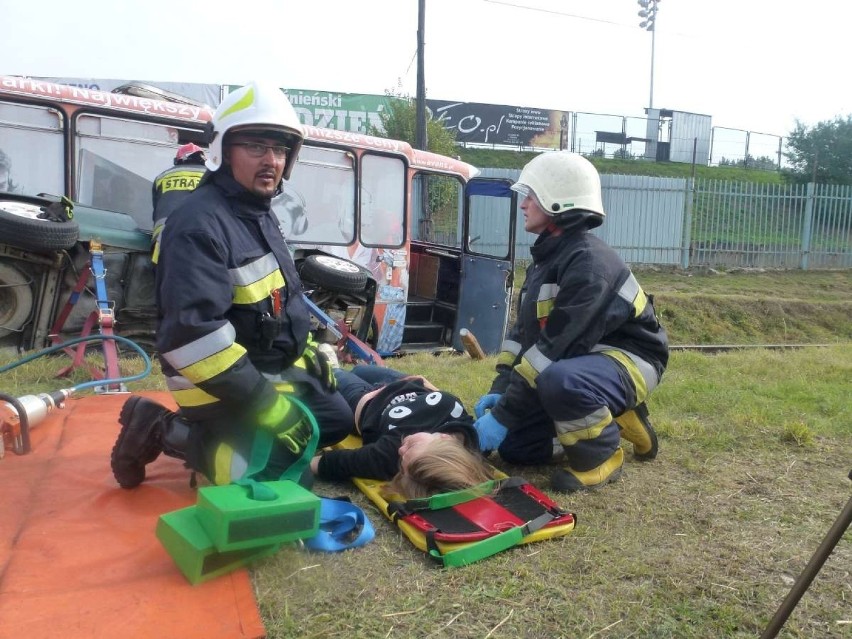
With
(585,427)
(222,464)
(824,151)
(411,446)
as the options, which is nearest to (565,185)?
(585,427)

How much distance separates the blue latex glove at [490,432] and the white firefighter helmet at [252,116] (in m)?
1.60

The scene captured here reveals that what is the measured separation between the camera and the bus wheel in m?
6.78

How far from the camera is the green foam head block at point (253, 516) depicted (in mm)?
2236

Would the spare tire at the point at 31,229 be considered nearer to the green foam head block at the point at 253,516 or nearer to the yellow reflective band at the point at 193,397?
the yellow reflective band at the point at 193,397

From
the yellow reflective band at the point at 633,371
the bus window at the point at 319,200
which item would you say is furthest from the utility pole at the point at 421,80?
the yellow reflective band at the point at 633,371

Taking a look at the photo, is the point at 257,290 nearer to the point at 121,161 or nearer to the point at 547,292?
the point at 547,292

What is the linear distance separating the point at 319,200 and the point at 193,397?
201 inches

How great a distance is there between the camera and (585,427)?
3301mm

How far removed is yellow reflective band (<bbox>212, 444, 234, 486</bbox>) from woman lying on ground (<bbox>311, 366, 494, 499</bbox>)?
0.58m

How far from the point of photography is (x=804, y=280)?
16.8 metres

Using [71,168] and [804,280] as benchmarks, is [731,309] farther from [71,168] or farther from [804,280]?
[71,168]

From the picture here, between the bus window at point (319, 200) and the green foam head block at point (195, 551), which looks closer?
the green foam head block at point (195, 551)

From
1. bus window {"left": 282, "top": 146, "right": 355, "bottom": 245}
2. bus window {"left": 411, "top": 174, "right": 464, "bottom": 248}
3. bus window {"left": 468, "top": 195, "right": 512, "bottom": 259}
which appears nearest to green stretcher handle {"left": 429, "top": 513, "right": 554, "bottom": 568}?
bus window {"left": 282, "top": 146, "right": 355, "bottom": 245}

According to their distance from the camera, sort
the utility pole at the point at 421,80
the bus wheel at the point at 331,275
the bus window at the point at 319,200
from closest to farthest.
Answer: the bus wheel at the point at 331,275
the bus window at the point at 319,200
the utility pole at the point at 421,80
